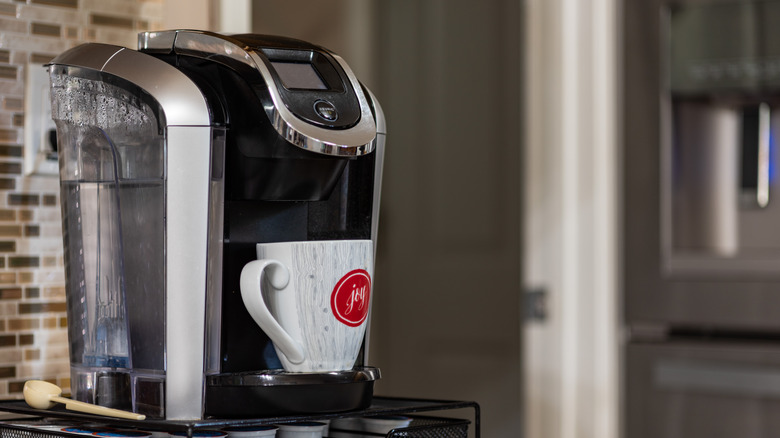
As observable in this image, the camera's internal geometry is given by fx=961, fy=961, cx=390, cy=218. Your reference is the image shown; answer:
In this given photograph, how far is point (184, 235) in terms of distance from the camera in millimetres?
717

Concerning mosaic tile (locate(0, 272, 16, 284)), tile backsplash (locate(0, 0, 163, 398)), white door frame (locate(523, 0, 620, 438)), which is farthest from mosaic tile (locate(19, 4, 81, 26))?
white door frame (locate(523, 0, 620, 438))

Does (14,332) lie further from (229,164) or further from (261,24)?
(261,24)

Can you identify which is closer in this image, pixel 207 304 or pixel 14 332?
pixel 207 304

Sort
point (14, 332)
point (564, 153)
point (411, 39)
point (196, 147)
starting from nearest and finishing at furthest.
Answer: point (196, 147) → point (14, 332) → point (411, 39) → point (564, 153)

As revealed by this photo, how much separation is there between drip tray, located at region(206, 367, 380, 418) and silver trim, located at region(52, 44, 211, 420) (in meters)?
0.02

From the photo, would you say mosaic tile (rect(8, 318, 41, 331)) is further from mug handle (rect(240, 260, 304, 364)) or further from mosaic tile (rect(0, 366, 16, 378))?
mug handle (rect(240, 260, 304, 364))

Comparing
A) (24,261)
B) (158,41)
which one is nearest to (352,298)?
(158,41)

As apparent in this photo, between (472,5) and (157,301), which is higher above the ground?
(472,5)

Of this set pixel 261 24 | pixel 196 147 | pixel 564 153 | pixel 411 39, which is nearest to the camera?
pixel 196 147

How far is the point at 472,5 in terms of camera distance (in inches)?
67.8

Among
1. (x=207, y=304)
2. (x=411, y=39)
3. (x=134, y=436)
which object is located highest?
(x=411, y=39)

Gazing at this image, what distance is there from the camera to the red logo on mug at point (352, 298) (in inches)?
30.2

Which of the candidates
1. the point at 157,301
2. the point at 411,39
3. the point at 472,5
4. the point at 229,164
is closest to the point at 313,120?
the point at 229,164

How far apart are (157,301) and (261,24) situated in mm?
515
